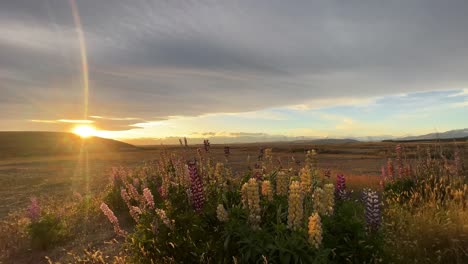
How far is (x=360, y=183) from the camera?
14.4 m

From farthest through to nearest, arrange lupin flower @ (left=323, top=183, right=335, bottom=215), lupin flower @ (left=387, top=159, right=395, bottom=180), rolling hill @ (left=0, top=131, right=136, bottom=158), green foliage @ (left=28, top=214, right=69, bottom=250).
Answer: rolling hill @ (left=0, top=131, right=136, bottom=158)
lupin flower @ (left=387, top=159, right=395, bottom=180)
green foliage @ (left=28, top=214, right=69, bottom=250)
lupin flower @ (left=323, top=183, right=335, bottom=215)

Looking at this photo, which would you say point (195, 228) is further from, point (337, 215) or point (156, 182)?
point (156, 182)

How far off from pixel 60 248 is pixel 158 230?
452cm

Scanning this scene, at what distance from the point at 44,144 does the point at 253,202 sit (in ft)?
439

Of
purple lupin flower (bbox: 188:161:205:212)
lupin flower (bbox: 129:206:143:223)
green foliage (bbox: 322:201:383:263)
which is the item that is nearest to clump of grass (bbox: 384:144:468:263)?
green foliage (bbox: 322:201:383:263)

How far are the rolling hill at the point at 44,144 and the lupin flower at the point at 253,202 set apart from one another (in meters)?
108

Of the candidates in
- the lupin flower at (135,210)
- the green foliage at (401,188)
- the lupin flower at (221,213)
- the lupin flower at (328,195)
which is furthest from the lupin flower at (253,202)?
the green foliage at (401,188)

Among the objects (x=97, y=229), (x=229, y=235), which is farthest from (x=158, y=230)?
(x=97, y=229)

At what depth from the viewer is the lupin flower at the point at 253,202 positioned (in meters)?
4.75

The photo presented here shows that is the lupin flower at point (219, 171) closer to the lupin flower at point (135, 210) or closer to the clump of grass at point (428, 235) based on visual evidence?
the lupin flower at point (135, 210)

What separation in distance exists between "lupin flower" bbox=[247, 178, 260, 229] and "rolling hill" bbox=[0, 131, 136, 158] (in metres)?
108

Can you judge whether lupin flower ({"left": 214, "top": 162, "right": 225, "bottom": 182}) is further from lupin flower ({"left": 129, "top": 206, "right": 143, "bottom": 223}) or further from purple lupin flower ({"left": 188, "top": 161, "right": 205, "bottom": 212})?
lupin flower ({"left": 129, "top": 206, "right": 143, "bottom": 223})

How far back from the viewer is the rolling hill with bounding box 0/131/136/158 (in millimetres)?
107312

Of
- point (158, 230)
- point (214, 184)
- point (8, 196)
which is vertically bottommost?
point (8, 196)
